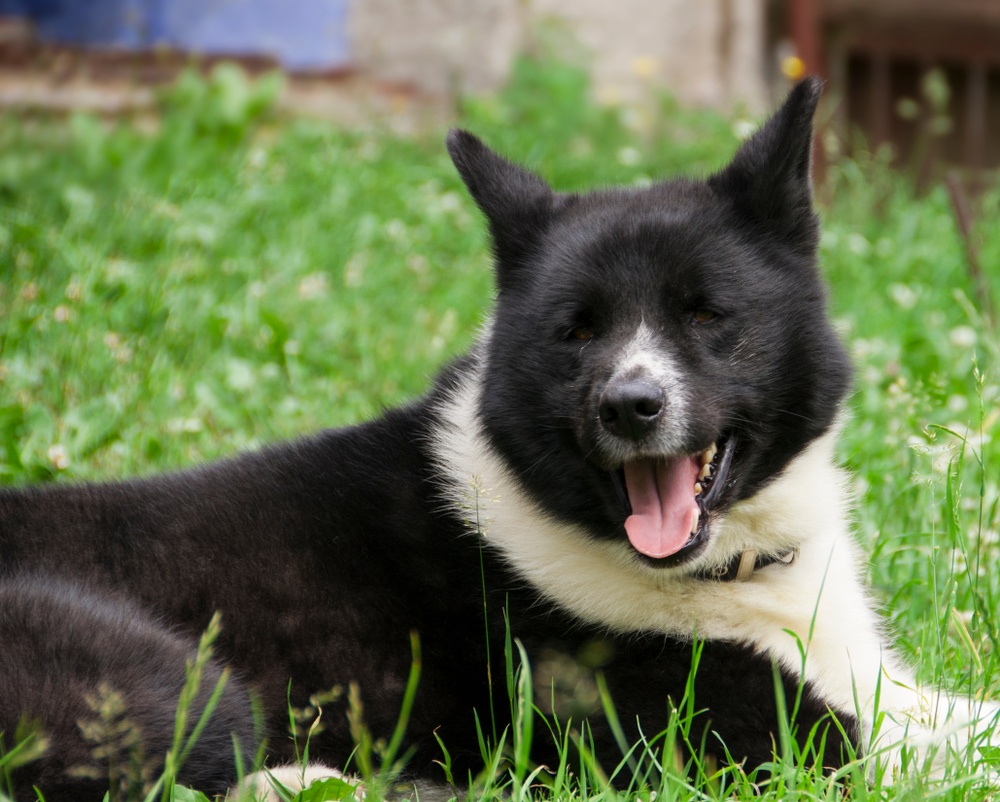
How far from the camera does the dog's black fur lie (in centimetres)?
252

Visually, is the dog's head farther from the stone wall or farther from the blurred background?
the stone wall

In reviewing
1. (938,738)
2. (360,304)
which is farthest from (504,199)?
(360,304)

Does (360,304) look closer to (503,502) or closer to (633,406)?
(503,502)

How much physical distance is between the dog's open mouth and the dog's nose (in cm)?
15

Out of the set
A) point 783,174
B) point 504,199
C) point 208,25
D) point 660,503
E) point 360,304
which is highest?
point 783,174

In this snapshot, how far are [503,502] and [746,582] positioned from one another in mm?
575

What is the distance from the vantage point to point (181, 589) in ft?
8.49

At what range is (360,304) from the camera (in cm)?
561

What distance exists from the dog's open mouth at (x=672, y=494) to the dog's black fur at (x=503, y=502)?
0.03 metres

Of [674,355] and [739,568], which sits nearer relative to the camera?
A: [674,355]

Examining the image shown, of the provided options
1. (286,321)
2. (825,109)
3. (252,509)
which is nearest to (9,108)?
(286,321)

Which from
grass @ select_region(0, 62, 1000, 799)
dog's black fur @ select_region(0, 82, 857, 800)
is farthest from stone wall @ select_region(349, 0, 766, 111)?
dog's black fur @ select_region(0, 82, 857, 800)

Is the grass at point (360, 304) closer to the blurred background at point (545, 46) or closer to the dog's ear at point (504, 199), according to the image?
the blurred background at point (545, 46)

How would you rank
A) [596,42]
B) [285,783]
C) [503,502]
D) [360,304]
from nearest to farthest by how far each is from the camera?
[285,783], [503,502], [360,304], [596,42]
